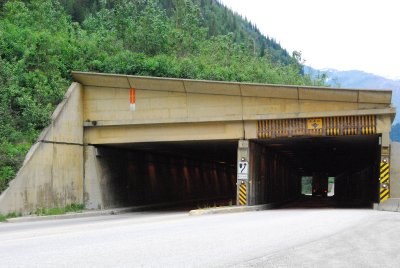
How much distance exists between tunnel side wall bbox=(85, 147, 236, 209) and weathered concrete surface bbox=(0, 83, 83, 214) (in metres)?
0.96

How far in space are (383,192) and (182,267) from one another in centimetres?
1984

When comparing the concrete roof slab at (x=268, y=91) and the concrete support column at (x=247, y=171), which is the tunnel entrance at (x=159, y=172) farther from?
the concrete roof slab at (x=268, y=91)

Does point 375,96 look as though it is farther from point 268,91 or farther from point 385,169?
point 268,91

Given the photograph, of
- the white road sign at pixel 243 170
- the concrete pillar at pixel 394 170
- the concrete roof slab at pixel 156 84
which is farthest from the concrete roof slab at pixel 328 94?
the concrete roof slab at pixel 156 84

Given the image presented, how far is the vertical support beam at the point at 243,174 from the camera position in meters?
26.5

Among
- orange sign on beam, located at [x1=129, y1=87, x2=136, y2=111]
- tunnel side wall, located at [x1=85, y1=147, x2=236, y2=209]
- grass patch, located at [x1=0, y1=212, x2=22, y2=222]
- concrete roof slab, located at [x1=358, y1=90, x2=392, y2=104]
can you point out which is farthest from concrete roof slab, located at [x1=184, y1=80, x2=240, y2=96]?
grass patch, located at [x1=0, y1=212, x2=22, y2=222]

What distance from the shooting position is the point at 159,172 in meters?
37.3

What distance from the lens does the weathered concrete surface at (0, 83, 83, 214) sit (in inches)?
853

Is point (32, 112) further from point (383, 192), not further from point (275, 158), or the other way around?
point (275, 158)

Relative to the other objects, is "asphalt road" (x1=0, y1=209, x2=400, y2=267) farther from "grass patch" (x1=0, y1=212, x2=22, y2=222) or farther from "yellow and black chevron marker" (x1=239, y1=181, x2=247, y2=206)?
"yellow and black chevron marker" (x1=239, y1=181, x2=247, y2=206)

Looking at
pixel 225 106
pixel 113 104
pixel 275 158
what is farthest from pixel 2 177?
pixel 275 158

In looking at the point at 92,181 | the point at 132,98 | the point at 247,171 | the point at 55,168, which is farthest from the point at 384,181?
the point at 55,168

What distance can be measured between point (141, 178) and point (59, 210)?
35.1ft

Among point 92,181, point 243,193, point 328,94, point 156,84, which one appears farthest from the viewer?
point 92,181
